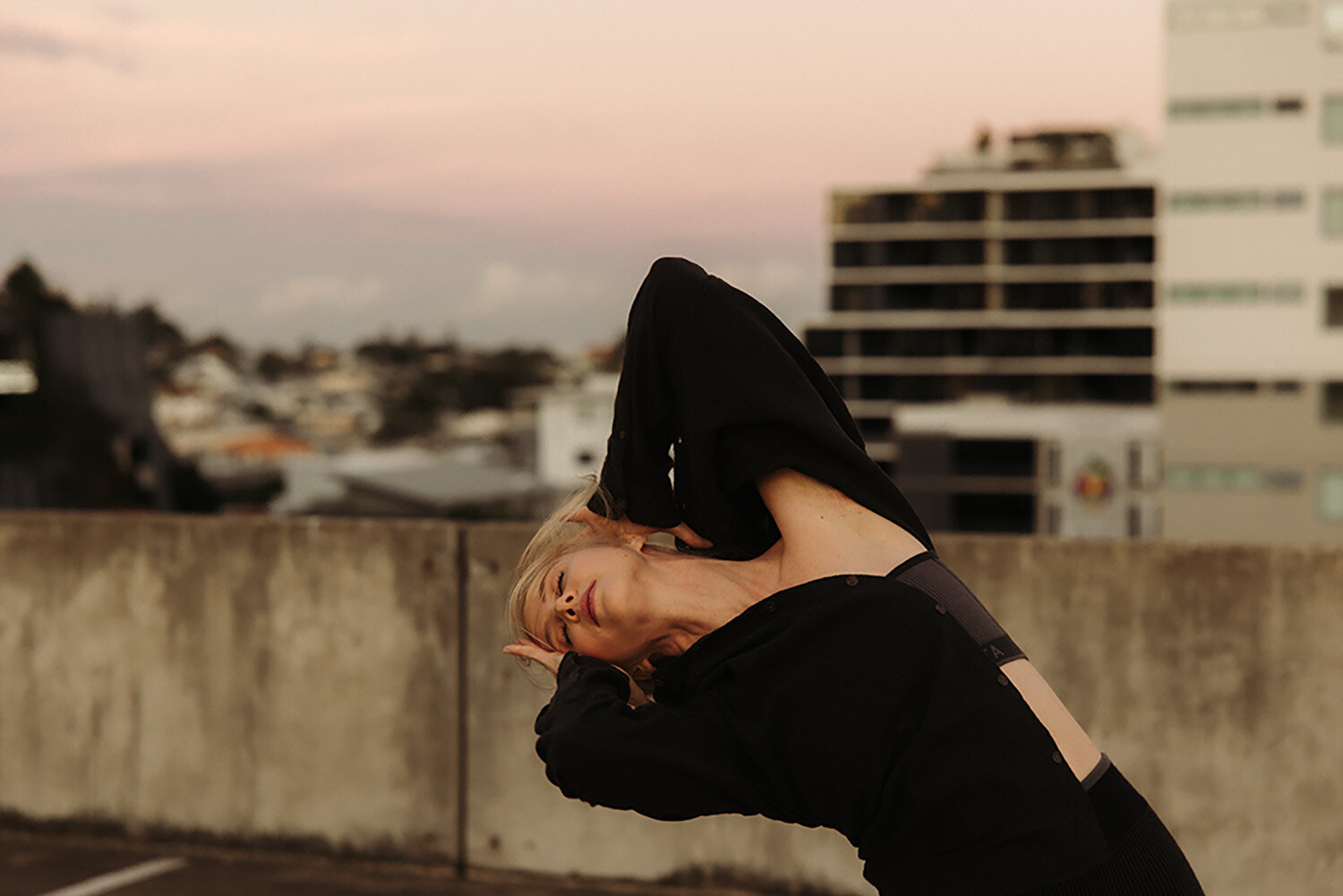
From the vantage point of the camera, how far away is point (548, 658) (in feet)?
7.44

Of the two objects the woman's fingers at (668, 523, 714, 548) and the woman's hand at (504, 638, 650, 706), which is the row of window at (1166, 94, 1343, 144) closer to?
the woman's fingers at (668, 523, 714, 548)

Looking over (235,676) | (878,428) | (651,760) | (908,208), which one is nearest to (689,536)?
(651,760)

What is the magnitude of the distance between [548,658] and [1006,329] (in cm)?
10767

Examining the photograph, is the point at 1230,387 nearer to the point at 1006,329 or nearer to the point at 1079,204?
the point at 1006,329

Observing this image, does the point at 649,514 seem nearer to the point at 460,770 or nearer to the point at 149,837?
the point at 460,770

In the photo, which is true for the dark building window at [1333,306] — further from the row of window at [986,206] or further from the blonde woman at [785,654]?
the blonde woman at [785,654]

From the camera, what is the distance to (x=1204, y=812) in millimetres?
4648

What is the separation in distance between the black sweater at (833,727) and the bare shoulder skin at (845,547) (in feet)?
0.11

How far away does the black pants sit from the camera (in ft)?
6.40

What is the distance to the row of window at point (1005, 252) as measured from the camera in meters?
105

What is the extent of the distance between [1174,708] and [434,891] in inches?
112

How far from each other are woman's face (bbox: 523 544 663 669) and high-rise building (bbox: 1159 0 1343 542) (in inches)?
3374

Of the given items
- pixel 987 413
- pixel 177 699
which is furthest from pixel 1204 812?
pixel 987 413

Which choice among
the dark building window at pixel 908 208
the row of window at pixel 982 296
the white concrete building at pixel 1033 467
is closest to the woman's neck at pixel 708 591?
the white concrete building at pixel 1033 467
